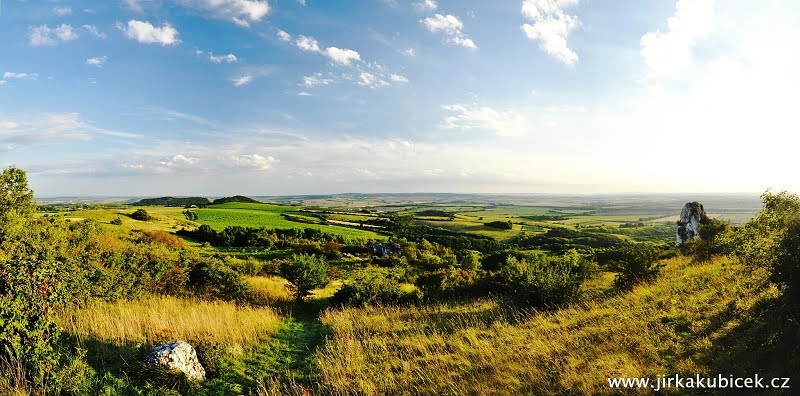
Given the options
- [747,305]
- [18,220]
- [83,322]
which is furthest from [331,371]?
[18,220]

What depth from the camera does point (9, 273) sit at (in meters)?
7.41

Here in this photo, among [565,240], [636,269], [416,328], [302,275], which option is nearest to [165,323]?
[302,275]

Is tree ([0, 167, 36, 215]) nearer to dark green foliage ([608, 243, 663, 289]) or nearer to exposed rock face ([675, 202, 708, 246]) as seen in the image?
dark green foliage ([608, 243, 663, 289])

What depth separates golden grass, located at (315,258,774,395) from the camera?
7.27m

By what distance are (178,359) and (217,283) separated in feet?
31.6

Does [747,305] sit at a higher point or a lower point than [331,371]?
higher

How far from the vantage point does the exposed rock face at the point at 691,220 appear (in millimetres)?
28781

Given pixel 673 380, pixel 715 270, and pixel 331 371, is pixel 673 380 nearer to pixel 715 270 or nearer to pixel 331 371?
pixel 331 371

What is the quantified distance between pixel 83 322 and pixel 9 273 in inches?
161

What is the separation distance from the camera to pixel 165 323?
11.0 metres

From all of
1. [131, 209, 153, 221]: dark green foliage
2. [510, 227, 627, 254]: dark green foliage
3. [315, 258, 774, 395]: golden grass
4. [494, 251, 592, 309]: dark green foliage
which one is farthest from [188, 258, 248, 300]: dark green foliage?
[510, 227, 627, 254]: dark green foliage

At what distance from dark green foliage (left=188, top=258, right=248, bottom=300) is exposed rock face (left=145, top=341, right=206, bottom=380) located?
8.72m

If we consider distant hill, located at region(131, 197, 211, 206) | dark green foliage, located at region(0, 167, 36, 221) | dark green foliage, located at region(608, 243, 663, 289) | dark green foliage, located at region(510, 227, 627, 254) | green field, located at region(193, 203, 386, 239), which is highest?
dark green foliage, located at region(0, 167, 36, 221)

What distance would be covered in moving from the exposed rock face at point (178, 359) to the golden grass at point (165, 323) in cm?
161
